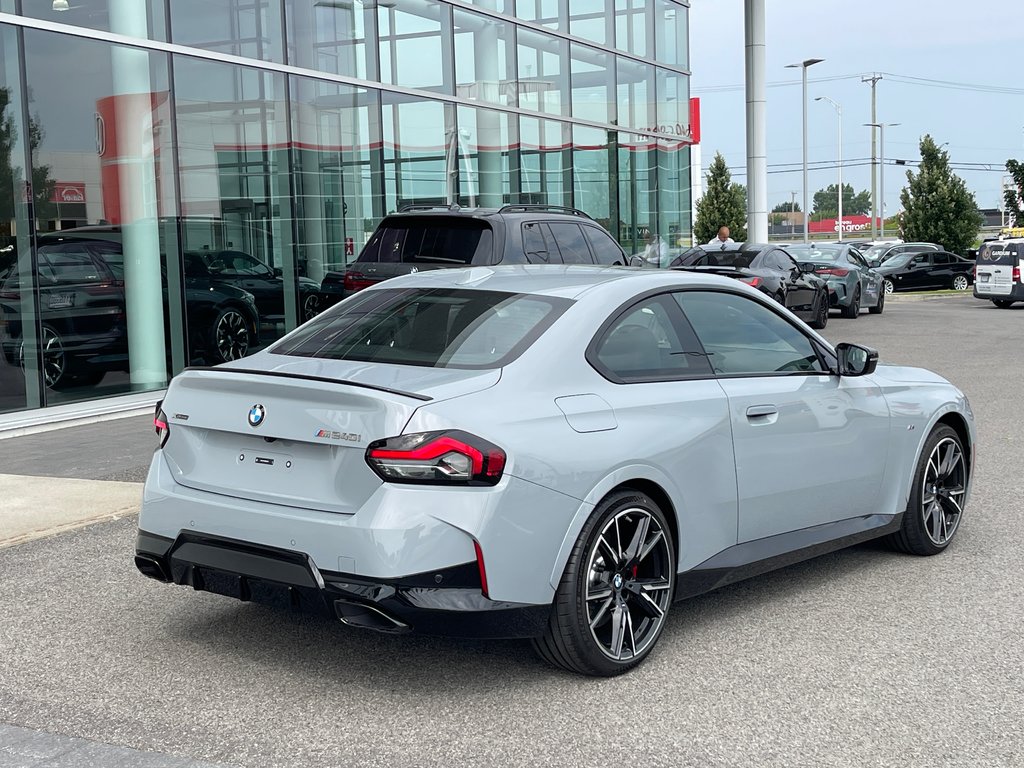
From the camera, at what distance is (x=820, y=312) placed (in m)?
23.9

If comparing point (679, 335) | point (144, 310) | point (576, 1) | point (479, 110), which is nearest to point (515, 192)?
point (479, 110)

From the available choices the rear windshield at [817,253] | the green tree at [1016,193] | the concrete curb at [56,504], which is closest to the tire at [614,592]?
the concrete curb at [56,504]

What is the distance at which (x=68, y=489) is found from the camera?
8.82 metres

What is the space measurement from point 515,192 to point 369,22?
4725 millimetres

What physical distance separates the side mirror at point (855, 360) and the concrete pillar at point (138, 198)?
9.63 m

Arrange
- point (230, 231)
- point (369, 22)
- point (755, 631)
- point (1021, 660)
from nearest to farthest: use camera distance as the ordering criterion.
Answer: point (1021, 660) < point (755, 631) < point (230, 231) < point (369, 22)

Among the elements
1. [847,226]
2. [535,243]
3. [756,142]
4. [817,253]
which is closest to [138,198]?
[535,243]

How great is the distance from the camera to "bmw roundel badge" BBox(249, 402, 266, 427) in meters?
4.59

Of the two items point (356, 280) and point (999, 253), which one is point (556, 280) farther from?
point (999, 253)

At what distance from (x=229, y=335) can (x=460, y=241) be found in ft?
13.3

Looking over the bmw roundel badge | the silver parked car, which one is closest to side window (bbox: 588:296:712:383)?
the silver parked car

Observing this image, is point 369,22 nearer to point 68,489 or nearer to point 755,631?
point 68,489

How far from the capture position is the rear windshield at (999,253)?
30.6 meters

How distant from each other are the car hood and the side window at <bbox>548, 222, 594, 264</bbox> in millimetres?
6799
